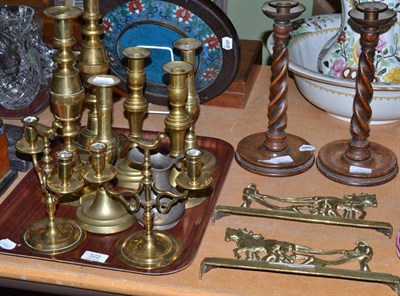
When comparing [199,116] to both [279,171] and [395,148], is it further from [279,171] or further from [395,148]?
[395,148]

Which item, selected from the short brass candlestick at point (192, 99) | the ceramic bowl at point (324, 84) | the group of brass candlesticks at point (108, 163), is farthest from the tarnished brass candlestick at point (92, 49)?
the ceramic bowl at point (324, 84)

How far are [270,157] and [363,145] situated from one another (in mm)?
145

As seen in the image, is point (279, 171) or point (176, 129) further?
point (279, 171)

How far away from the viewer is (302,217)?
112cm

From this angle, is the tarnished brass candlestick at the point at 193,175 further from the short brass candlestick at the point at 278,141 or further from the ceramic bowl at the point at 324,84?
the ceramic bowl at the point at 324,84

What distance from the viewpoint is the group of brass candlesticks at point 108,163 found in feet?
3.35

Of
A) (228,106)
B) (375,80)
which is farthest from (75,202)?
(375,80)

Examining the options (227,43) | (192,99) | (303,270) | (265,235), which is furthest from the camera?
(227,43)

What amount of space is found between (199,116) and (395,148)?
35cm

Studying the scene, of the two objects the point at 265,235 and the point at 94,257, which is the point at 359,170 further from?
the point at 94,257

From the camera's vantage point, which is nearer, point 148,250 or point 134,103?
point 148,250

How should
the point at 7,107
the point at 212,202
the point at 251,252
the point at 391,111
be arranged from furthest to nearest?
the point at 7,107
the point at 391,111
the point at 212,202
the point at 251,252

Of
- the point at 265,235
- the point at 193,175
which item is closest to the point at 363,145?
the point at 265,235

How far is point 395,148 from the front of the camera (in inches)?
52.6
